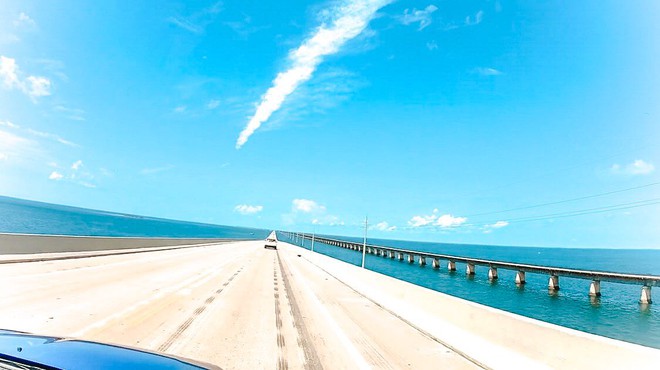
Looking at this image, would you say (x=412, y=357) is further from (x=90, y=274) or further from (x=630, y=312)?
(x=630, y=312)

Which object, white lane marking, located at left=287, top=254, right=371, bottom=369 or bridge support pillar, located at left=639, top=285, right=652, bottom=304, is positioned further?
bridge support pillar, located at left=639, top=285, right=652, bottom=304

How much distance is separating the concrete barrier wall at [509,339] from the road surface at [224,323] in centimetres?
Result: 43

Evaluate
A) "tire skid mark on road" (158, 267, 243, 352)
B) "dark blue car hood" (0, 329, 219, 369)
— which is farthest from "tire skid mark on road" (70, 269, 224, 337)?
"dark blue car hood" (0, 329, 219, 369)

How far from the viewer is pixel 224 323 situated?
9305mm

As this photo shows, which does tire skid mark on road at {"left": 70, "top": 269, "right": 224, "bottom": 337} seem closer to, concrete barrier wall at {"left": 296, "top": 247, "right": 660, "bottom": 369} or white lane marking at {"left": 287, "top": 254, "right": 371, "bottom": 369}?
white lane marking at {"left": 287, "top": 254, "right": 371, "bottom": 369}

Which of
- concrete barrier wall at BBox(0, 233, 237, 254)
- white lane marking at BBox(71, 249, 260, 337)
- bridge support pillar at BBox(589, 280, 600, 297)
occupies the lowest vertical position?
bridge support pillar at BBox(589, 280, 600, 297)

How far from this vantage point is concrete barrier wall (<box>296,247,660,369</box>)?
5094 mm

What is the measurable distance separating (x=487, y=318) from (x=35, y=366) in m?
7.45

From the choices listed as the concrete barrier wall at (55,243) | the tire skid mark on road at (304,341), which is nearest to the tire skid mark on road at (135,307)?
the tire skid mark on road at (304,341)

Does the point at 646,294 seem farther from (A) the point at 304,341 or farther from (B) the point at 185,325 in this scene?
(B) the point at 185,325

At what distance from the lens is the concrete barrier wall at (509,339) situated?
509 cm

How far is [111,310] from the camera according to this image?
32.1ft

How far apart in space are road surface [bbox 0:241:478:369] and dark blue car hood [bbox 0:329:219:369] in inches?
117

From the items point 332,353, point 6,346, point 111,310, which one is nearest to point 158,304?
point 111,310
